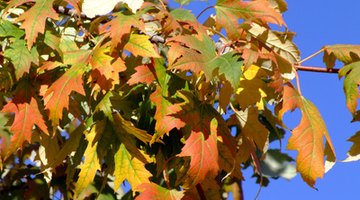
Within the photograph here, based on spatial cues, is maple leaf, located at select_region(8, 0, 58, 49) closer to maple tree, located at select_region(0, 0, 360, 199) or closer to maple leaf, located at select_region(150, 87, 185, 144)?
maple tree, located at select_region(0, 0, 360, 199)

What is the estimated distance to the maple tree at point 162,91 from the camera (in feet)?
4.45

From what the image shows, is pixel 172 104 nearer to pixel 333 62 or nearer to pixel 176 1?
pixel 176 1

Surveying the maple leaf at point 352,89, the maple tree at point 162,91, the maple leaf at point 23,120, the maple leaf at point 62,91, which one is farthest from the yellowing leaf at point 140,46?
the maple leaf at point 352,89

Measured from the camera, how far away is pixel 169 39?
1.41 metres

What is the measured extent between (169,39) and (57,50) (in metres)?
0.25

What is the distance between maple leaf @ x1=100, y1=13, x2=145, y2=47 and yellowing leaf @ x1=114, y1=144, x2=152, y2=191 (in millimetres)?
224

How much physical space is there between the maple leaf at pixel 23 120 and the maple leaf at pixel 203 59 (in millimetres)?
315

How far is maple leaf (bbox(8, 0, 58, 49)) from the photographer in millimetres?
1450

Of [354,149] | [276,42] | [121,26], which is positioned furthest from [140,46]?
[354,149]

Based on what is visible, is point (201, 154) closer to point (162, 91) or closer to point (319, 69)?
point (162, 91)

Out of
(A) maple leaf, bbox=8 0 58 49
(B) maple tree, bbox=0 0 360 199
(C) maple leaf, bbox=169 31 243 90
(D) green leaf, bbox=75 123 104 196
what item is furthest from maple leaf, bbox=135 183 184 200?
(A) maple leaf, bbox=8 0 58 49

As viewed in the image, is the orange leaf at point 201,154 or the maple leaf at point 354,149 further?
the maple leaf at point 354,149

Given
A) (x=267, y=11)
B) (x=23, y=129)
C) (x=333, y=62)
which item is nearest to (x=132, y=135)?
(x=23, y=129)

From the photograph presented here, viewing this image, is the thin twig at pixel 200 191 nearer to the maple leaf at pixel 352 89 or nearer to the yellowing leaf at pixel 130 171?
the yellowing leaf at pixel 130 171
